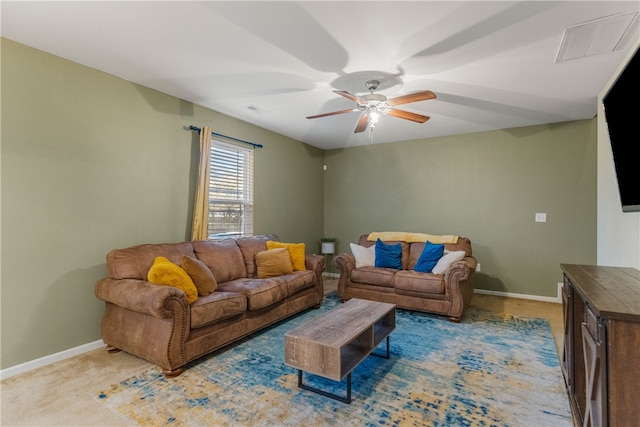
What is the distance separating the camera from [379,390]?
2.20m

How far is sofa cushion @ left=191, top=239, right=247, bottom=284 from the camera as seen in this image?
3.42 m

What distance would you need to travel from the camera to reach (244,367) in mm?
2535

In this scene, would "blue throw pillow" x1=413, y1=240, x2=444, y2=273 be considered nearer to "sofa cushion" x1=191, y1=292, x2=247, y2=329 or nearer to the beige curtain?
"sofa cushion" x1=191, y1=292, x2=247, y2=329

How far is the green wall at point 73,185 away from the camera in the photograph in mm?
2475

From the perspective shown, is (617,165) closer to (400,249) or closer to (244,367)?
(400,249)

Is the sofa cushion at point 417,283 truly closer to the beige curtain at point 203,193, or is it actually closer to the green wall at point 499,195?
the green wall at point 499,195

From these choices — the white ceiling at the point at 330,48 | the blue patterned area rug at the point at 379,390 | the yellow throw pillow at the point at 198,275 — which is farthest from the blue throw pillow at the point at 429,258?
the yellow throw pillow at the point at 198,275

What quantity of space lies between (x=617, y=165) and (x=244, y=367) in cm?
318

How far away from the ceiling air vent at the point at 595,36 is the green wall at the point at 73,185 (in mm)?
3745

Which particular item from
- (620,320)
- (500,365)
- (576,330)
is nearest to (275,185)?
(500,365)

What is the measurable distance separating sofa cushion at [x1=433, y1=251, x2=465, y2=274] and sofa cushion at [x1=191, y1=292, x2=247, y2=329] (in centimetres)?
240

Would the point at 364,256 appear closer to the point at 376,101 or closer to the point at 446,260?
the point at 446,260

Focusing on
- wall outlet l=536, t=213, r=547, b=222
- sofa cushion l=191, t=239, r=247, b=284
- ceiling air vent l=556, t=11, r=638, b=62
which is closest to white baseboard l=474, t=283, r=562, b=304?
wall outlet l=536, t=213, r=547, b=222

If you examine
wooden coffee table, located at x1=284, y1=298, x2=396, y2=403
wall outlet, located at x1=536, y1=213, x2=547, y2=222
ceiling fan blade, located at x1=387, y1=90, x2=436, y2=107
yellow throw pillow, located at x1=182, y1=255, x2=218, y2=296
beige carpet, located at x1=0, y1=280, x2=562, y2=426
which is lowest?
beige carpet, located at x1=0, y1=280, x2=562, y2=426
